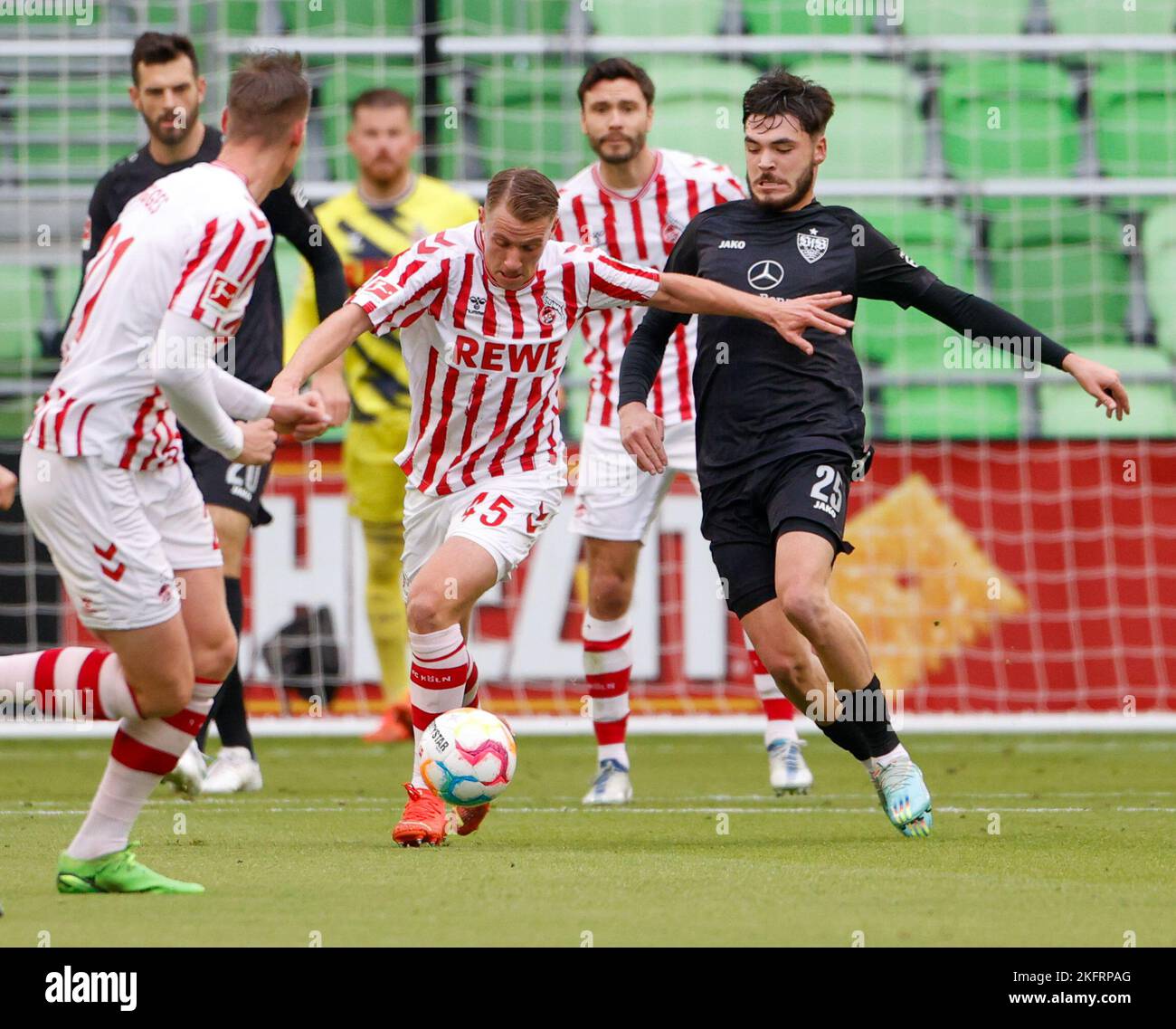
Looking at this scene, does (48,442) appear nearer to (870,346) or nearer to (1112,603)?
(1112,603)

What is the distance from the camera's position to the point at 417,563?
19.9 ft

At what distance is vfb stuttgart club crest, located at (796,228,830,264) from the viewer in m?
5.90

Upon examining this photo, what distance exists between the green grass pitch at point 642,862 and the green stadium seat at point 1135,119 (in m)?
4.82

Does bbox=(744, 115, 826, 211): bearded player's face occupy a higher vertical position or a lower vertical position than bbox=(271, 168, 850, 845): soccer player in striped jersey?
higher

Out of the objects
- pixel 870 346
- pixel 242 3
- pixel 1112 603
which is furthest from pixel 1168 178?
pixel 242 3

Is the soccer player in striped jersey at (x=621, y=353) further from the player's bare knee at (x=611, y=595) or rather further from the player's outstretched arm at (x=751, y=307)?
the player's outstretched arm at (x=751, y=307)

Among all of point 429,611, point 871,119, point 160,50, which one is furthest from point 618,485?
point 871,119

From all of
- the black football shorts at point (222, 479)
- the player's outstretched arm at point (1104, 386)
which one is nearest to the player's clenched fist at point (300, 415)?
the player's outstretched arm at point (1104, 386)

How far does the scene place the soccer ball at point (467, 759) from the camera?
530cm

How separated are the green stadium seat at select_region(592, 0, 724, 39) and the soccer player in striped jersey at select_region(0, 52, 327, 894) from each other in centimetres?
800

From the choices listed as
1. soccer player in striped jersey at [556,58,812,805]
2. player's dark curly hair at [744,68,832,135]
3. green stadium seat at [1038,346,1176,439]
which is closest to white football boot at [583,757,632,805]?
soccer player in striped jersey at [556,58,812,805]

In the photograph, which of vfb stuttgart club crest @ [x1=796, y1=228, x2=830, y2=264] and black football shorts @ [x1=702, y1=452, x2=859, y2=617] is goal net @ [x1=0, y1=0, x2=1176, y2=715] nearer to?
black football shorts @ [x1=702, y1=452, x2=859, y2=617]

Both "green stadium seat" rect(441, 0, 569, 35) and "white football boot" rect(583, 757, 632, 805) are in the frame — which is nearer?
"white football boot" rect(583, 757, 632, 805)

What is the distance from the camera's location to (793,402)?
5.79 metres
